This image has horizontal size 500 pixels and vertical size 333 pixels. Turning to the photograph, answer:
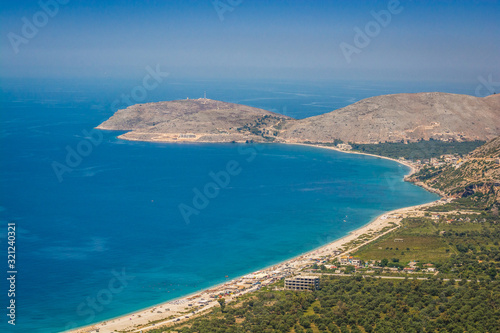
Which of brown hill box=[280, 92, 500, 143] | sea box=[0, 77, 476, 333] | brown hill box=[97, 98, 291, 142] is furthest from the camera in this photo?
brown hill box=[97, 98, 291, 142]

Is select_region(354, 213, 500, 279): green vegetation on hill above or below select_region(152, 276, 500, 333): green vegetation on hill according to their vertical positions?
above

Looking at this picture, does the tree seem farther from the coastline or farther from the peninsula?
the peninsula

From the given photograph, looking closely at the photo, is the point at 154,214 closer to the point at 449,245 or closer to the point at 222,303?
the point at 222,303

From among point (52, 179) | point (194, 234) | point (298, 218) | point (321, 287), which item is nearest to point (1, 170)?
point (52, 179)

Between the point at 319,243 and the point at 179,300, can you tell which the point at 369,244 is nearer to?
the point at 319,243

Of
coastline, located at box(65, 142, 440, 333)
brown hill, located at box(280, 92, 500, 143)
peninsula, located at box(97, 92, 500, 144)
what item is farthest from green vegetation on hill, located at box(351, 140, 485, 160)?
coastline, located at box(65, 142, 440, 333)

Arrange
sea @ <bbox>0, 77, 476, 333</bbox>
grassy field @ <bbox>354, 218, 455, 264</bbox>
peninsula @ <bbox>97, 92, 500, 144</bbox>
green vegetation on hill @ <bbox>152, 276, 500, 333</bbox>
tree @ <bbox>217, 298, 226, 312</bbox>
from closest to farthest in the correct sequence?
green vegetation on hill @ <bbox>152, 276, 500, 333</bbox> → tree @ <bbox>217, 298, 226, 312</bbox> → sea @ <bbox>0, 77, 476, 333</bbox> → grassy field @ <bbox>354, 218, 455, 264</bbox> → peninsula @ <bbox>97, 92, 500, 144</bbox>
